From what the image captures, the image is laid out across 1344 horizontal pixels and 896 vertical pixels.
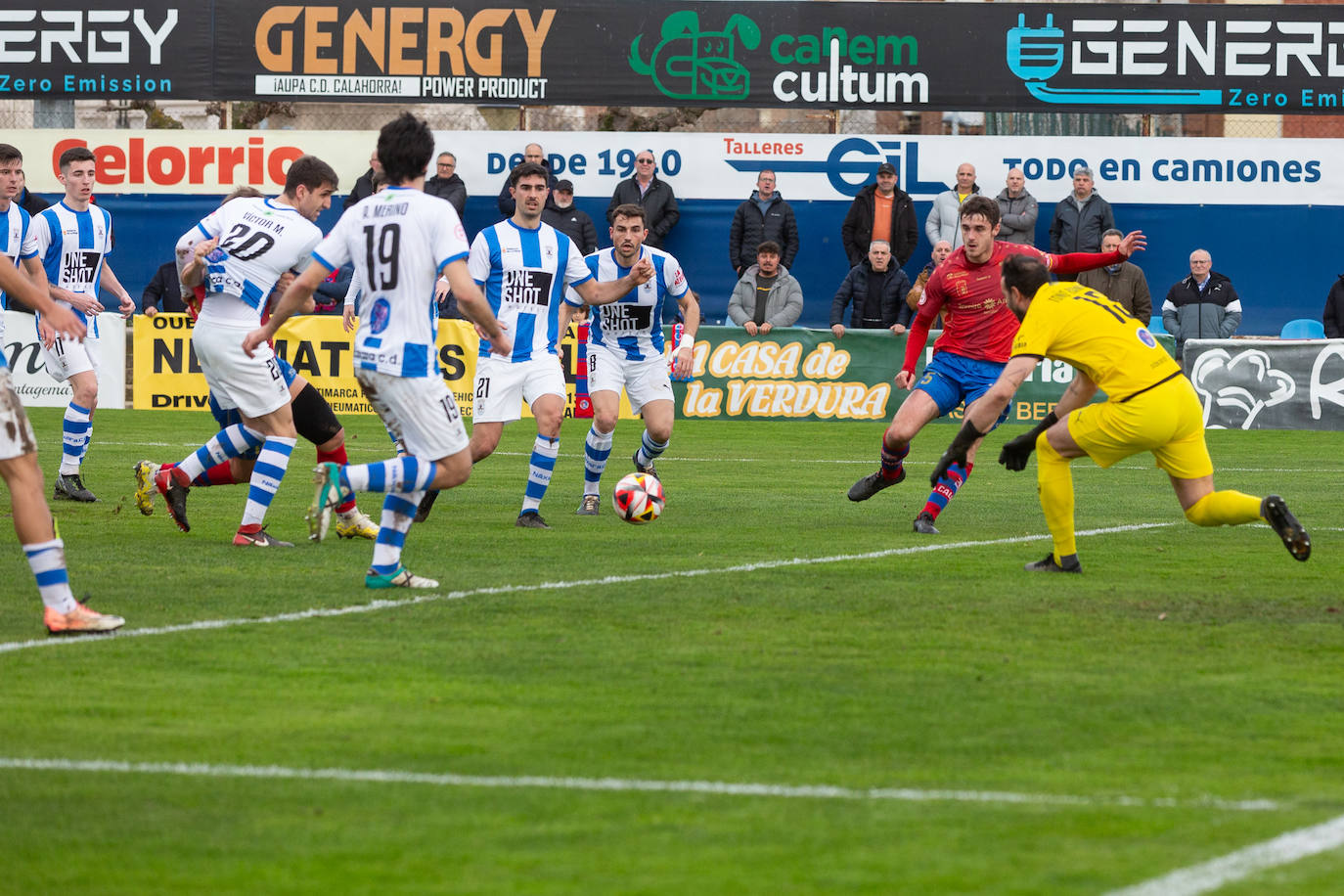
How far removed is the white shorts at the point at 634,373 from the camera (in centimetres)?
1294

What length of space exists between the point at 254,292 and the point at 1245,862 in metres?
7.40

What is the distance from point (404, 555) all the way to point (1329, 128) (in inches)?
851

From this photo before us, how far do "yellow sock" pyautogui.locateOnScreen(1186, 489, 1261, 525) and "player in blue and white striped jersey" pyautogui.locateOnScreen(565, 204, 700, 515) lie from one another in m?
4.38

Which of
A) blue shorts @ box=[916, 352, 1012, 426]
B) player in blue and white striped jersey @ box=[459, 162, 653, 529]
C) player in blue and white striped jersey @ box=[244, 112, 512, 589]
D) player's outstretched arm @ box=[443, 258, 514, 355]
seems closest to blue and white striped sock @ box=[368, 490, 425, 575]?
player in blue and white striped jersey @ box=[244, 112, 512, 589]

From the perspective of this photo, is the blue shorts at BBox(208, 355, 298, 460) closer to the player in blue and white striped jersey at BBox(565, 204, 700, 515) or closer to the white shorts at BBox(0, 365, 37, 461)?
the player in blue and white striped jersey at BBox(565, 204, 700, 515)

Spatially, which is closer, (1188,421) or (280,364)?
(1188,421)

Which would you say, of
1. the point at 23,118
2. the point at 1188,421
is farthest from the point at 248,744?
the point at 23,118

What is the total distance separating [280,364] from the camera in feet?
34.7

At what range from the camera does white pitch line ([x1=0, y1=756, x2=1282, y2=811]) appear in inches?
185

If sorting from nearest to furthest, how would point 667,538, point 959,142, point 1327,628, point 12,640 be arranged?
point 12,640
point 1327,628
point 667,538
point 959,142

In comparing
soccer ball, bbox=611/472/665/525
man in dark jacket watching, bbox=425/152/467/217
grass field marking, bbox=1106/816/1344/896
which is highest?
man in dark jacket watching, bbox=425/152/467/217

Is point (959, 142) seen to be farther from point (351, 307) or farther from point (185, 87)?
point (351, 307)

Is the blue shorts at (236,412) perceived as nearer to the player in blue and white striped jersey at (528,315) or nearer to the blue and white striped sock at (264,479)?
the blue and white striped sock at (264,479)

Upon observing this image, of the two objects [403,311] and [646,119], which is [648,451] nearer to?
[403,311]
